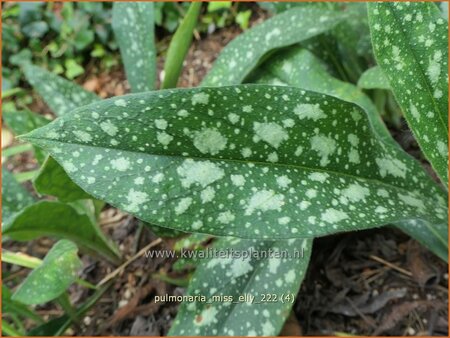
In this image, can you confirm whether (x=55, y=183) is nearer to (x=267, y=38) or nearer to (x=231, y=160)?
(x=231, y=160)

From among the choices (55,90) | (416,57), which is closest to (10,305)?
(55,90)

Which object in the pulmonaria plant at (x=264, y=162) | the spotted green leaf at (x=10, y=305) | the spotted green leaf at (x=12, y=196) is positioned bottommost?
the spotted green leaf at (x=10, y=305)

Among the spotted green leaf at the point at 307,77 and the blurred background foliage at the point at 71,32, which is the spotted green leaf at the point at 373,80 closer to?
the spotted green leaf at the point at 307,77

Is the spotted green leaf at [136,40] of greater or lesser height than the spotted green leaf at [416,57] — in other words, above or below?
below

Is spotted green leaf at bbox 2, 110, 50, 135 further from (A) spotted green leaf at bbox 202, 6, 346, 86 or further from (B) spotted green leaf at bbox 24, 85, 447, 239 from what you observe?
(B) spotted green leaf at bbox 24, 85, 447, 239

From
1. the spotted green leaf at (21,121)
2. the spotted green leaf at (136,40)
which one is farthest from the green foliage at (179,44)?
the spotted green leaf at (21,121)


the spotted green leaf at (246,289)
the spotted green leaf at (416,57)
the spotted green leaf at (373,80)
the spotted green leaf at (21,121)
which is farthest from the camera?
the spotted green leaf at (21,121)
